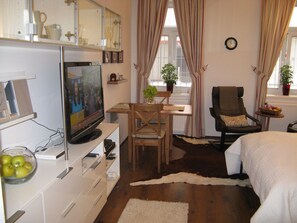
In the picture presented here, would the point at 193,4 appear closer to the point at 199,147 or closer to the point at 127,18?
the point at 127,18

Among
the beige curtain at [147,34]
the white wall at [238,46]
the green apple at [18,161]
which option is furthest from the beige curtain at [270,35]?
the green apple at [18,161]

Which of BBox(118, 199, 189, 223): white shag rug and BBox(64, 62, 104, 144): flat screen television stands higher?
BBox(64, 62, 104, 144): flat screen television

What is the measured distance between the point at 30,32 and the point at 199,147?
11.9 feet

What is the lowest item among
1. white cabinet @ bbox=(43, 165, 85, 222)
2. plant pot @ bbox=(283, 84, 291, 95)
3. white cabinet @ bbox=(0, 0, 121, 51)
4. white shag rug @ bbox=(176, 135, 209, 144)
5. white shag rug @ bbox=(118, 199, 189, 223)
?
white shag rug @ bbox=(118, 199, 189, 223)

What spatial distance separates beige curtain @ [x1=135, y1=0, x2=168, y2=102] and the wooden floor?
2175mm

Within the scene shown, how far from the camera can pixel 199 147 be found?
4.75m

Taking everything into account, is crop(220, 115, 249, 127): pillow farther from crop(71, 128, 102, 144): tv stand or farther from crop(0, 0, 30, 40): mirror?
crop(0, 0, 30, 40): mirror

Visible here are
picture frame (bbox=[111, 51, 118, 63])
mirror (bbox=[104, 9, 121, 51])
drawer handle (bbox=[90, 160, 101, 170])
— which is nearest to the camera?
drawer handle (bbox=[90, 160, 101, 170])

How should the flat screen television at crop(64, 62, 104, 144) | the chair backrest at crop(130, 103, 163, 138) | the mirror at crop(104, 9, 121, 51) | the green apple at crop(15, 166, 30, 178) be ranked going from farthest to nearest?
1. the chair backrest at crop(130, 103, 163, 138)
2. the mirror at crop(104, 9, 121, 51)
3. the flat screen television at crop(64, 62, 104, 144)
4. the green apple at crop(15, 166, 30, 178)

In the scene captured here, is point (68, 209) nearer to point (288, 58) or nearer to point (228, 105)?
point (228, 105)

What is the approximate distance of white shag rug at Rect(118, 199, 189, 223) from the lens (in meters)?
2.64

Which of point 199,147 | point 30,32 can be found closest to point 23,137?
point 30,32

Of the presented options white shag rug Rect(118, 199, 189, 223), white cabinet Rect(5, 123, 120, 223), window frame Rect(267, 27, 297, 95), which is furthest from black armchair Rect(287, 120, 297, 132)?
white cabinet Rect(5, 123, 120, 223)

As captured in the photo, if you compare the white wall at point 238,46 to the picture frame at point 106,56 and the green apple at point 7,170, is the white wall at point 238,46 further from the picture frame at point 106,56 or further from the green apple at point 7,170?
the green apple at point 7,170
